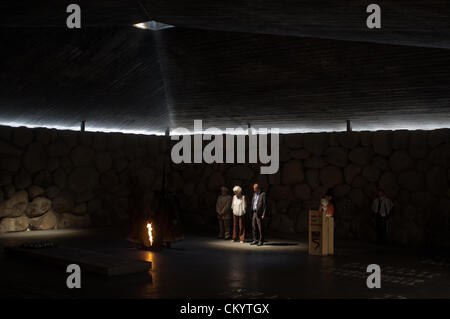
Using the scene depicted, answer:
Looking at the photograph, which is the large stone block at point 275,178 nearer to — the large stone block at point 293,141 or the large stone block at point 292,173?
the large stone block at point 292,173

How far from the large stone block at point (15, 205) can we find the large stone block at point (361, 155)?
Result: 8941 mm

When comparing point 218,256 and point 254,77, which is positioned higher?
point 254,77

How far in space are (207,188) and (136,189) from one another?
2.29 meters

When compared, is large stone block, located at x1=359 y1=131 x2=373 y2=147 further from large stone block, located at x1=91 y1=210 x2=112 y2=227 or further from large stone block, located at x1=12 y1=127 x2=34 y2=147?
large stone block, located at x1=12 y1=127 x2=34 y2=147

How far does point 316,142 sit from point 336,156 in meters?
0.71

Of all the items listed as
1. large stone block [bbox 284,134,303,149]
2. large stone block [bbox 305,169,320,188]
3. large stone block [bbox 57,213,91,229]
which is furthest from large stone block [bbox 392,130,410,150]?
large stone block [bbox 57,213,91,229]

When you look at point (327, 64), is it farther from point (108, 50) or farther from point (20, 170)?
point (20, 170)

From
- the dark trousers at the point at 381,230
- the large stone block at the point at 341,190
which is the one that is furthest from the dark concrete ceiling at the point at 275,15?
the large stone block at the point at 341,190

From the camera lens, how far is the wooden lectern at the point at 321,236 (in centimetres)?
1065

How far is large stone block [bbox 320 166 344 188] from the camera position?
14.0 metres

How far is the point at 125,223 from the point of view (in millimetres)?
16469

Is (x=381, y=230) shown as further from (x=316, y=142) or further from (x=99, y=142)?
(x=99, y=142)
